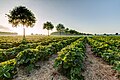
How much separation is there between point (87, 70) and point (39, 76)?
2590 mm

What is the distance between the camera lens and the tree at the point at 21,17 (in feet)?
157

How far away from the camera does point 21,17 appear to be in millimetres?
47938

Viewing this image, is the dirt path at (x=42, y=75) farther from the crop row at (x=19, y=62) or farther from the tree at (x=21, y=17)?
the tree at (x=21, y=17)

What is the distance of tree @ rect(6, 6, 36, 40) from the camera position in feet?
157

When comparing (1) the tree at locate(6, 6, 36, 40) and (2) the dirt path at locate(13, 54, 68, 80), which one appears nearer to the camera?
(2) the dirt path at locate(13, 54, 68, 80)

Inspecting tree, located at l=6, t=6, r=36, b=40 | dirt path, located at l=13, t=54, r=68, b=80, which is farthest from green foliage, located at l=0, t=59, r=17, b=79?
tree, located at l=6, t=6, r=36, b=40

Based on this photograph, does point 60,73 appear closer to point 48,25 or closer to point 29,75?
point 29,75

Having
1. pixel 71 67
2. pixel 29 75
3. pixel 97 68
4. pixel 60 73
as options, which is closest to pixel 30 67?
pixel 29 75

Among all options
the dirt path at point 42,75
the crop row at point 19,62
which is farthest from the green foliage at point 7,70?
the dirt path at point 42,75

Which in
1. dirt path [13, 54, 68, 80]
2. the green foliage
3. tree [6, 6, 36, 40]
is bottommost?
dirt path [13, 54, 68, 80]

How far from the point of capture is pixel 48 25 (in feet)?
389

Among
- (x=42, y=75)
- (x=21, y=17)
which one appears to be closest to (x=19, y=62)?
(x=42, y=75)

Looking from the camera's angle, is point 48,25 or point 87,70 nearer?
point 87,70

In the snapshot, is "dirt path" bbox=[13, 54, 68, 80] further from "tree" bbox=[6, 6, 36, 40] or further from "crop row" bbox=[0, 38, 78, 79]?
"tree" bbox=[6, 6, 36, 40]
